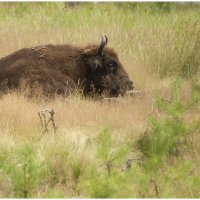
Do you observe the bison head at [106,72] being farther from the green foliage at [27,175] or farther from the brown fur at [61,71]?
the green foliage at [27,175]

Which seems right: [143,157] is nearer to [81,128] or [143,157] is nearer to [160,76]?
[81,128]

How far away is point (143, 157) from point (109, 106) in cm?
258

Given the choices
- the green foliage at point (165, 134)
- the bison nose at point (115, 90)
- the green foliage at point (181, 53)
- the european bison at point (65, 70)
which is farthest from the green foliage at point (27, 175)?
the green foliage at point (181, 53)

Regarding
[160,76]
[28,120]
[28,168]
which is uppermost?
[28,168]

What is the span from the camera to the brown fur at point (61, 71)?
11.1m

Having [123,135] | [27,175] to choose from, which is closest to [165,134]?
[123,135]

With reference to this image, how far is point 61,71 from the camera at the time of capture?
1170 centimetres

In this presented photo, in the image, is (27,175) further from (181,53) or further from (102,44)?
(181,53)

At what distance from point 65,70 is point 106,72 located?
32.3 inches

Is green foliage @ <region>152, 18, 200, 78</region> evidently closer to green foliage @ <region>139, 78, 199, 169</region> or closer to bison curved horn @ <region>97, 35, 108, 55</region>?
bison curved horn @ <region>97, 35, 108, 55</region>

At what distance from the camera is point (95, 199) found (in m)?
5.69

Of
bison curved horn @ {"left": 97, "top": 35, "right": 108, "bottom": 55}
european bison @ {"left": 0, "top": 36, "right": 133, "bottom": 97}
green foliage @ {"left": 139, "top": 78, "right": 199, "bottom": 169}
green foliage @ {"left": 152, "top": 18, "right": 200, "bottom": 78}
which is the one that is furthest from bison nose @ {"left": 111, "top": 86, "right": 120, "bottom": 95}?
green foliage @ {"left": 139, "top": 78, "right": 199, "bottom": 169}

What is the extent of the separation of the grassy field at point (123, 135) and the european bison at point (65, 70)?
0.56m

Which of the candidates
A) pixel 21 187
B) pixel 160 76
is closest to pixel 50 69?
pixel 160 76
